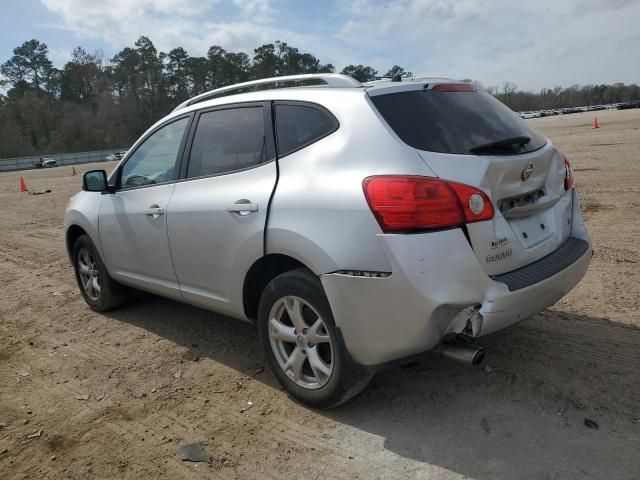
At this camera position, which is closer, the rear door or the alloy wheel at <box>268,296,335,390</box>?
the alloy wheel at <box>268,296,335,390</box>

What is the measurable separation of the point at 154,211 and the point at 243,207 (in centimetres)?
112

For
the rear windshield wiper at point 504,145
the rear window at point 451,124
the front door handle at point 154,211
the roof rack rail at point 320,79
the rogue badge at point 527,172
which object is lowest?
the front door handle at point 154,211

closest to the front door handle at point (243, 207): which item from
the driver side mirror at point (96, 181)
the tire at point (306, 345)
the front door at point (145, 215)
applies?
the tire at point (306, 345)

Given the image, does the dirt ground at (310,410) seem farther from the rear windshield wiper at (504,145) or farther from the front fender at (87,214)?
the rear windshield wiper at (504,145)

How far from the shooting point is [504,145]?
303 cm

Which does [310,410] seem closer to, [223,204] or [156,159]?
[223,204]

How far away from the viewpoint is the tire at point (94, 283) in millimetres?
5145

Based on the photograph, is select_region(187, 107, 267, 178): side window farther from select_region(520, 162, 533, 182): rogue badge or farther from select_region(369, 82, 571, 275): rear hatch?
select_region(520, 162, 533, 182): rogue badge

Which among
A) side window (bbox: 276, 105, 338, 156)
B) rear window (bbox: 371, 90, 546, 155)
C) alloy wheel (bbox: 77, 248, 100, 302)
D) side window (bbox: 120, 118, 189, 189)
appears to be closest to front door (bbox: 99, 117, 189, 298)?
side window (bbox: 120, 118, 189, 189)

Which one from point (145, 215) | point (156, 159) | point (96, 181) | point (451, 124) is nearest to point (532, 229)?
point (451, 124)

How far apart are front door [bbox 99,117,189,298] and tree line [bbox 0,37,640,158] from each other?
68310mm

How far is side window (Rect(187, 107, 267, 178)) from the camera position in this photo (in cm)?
359

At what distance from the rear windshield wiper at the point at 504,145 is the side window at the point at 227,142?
1329 mm

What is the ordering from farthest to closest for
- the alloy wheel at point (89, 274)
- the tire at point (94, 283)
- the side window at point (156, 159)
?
1. the alloy wheel at point (89, 274)
2. the tire at point (94, 283)
3. the side window at point (156, 159)
